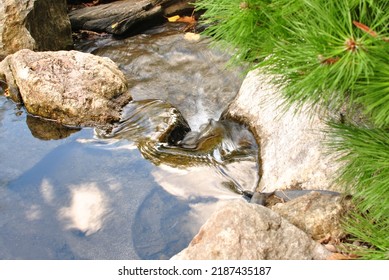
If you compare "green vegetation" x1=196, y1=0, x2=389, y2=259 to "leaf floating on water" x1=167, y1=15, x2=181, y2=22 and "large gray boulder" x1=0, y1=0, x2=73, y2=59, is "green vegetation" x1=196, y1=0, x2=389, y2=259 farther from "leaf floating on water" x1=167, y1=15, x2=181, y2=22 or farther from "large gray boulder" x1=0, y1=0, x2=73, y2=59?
"leaf floating on water" x1=167, y1=15, x2=181, y2=22

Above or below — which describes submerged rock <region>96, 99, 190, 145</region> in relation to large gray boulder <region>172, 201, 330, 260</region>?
below

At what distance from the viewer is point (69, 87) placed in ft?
16.8

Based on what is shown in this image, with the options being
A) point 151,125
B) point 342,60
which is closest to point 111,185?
point 151,125

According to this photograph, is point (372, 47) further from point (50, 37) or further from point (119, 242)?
point (50, 37)

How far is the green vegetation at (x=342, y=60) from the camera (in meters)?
1.74

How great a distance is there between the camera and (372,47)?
66.4 inches

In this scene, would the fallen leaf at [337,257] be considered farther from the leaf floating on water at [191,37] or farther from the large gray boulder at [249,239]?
the leaf floating on water at [191,37]

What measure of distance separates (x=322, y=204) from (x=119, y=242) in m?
1.56

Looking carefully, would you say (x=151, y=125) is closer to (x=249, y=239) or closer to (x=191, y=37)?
(x=191, y=37)

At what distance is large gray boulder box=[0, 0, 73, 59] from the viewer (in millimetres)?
6262

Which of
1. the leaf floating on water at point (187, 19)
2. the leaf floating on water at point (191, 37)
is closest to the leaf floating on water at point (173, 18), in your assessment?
the leaf floating on water at point (187, 19)

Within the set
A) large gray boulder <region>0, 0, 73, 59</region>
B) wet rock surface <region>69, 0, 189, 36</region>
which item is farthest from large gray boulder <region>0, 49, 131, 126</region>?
wet rock surface <region>69, 0, 189, 36</region>

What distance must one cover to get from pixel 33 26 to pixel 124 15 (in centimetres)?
152

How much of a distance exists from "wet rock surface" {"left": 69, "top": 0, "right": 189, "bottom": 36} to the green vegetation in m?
4.85
